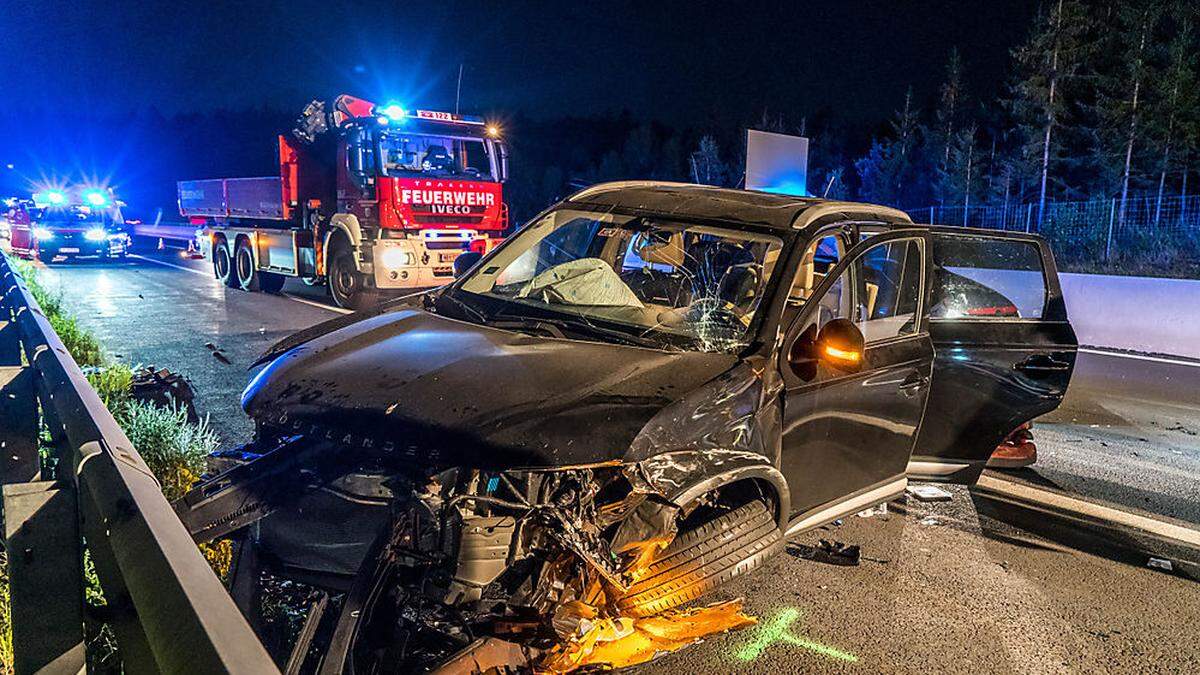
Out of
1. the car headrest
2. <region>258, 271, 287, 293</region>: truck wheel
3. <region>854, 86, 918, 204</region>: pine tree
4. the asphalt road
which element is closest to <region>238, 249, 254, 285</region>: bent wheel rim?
<region>258, 271, 287, 293</region>: truck wheel

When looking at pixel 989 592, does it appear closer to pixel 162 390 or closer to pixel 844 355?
pixel 844 355

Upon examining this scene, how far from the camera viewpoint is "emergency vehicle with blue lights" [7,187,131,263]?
21953 mm

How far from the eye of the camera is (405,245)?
13500 mm

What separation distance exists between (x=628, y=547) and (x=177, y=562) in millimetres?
1890

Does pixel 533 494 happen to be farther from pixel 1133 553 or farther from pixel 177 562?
pixel 1133 553

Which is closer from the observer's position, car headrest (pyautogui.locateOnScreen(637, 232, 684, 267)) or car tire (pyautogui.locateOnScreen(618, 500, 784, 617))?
car tire (pyautogui.locateOnScreen(618, 500, 784, 617))

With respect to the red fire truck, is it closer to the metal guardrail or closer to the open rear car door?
the open rear car door

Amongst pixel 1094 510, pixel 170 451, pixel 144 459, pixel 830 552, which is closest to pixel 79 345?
pixel 170 451

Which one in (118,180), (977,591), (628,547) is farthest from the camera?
(118,180)

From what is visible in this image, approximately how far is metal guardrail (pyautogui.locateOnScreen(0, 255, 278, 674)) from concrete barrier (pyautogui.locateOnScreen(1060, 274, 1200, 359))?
487 inches

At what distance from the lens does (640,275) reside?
4.68 m

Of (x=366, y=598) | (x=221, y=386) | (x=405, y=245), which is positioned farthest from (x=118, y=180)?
(x=366, y=598)

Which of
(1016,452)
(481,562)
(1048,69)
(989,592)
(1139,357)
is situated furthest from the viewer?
(1048,69)

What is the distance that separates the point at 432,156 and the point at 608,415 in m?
11.6
